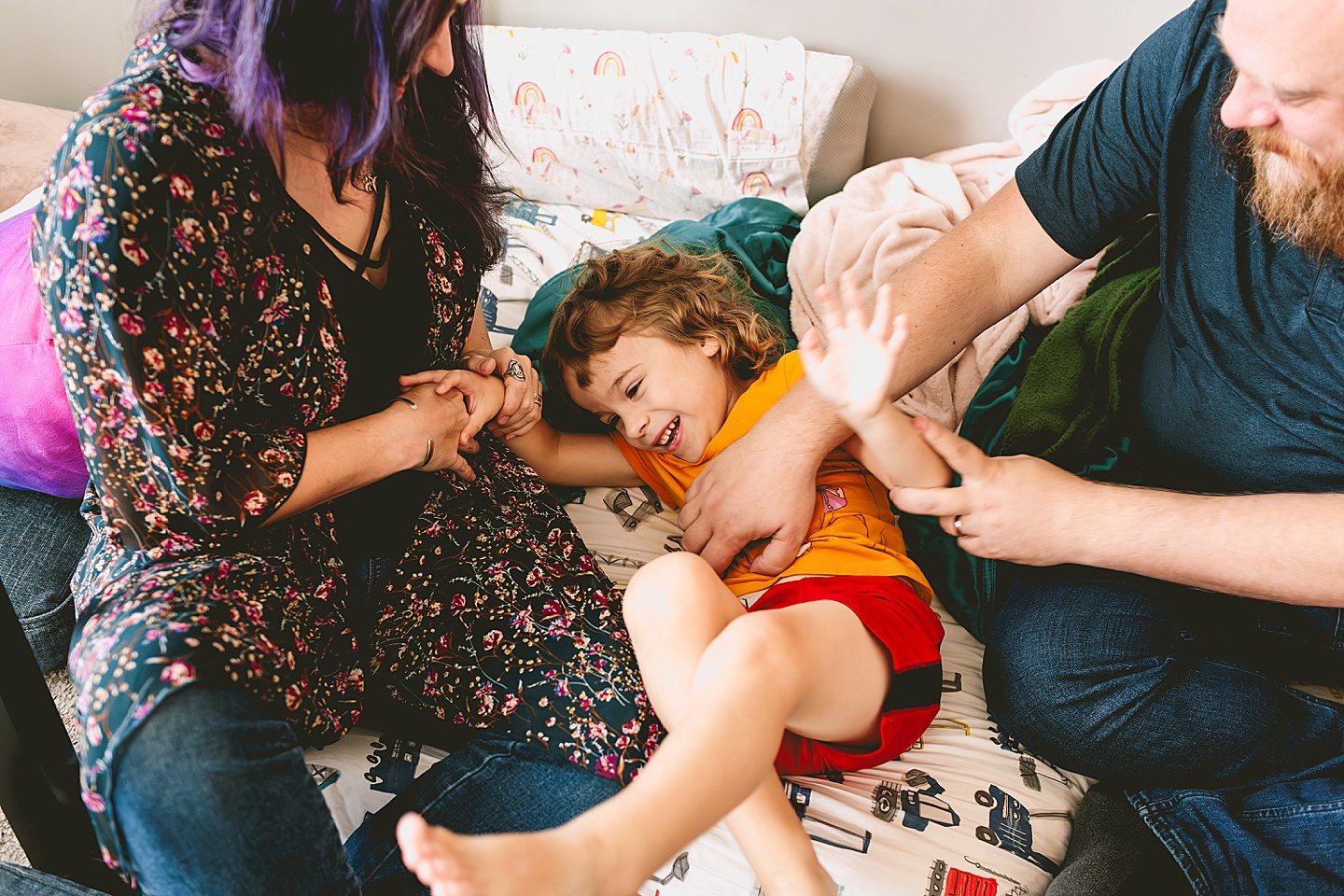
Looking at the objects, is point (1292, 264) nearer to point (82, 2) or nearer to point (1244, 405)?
point (1244, 405)

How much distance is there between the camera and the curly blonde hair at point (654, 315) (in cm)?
141

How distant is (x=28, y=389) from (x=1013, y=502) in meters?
1.32

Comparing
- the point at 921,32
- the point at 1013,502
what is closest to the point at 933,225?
the point at 921,32

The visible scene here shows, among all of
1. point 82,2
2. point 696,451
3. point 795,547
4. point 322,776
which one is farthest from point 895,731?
point 82,2

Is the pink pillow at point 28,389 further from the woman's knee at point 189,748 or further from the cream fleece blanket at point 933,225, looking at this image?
the cream fleece blanket at point 933,225

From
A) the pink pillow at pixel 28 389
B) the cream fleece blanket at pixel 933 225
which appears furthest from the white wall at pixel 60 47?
the cream fleece blanket at pixel 933 225

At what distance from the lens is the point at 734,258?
1.71 meters

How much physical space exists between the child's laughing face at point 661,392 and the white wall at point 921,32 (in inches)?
33.9

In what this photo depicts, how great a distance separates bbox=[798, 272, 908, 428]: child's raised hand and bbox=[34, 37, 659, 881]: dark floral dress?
0.43m

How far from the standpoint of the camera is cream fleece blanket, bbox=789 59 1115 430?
1.54 metres

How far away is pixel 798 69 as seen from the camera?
70.5 inches

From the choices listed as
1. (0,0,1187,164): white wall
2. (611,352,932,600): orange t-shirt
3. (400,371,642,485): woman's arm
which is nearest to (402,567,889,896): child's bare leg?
(611,352,932,600): orange t-shirt

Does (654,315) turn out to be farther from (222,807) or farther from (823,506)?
(222,807)

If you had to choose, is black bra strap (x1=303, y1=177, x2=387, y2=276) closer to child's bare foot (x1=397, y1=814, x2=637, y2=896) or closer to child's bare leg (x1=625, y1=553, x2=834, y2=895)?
child's bare leg (x1=625, y1=553, x2=834, y2=895)
